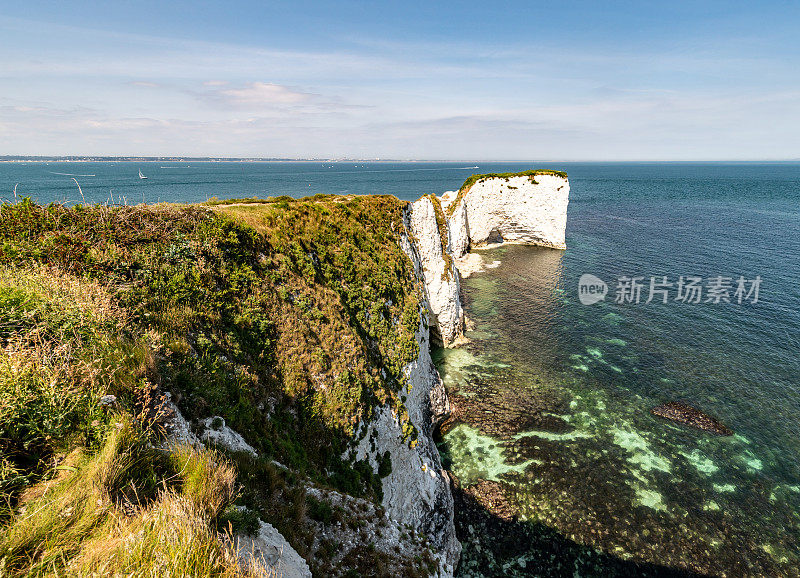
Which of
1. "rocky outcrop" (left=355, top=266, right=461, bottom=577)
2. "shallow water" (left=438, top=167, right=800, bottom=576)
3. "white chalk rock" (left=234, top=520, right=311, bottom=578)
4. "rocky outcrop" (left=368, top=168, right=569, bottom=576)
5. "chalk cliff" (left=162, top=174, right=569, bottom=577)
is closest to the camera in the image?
"white chalk rock" (left=234, top=520, right=311, bottom=578)

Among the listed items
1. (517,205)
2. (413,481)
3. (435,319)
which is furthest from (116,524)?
(517,205)

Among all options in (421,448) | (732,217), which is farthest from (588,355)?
(732,217)

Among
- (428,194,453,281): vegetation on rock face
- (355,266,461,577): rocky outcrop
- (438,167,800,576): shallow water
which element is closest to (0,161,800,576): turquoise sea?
(438,167,800,576): shallow water

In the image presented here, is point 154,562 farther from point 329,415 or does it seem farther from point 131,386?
point 329,415

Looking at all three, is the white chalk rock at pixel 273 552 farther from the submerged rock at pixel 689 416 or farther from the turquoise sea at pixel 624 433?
the submerged rock at pixel 689 416

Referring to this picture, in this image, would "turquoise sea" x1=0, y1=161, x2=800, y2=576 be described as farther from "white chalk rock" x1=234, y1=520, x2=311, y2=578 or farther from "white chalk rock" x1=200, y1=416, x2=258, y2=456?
"white chalk rock" x1=234, y1=520, x2=311, y2=578

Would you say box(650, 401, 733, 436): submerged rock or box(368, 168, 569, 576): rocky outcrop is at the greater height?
box(368, 168, 569, 576): rocky outcrop
